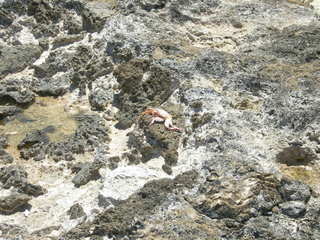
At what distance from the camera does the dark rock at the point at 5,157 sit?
45.5ft

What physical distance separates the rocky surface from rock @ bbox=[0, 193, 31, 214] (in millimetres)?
23

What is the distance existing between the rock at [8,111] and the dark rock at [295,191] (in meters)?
7.18

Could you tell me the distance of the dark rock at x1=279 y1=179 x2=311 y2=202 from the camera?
11.6 metres

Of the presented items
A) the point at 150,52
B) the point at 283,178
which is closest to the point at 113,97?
the point at 150,52

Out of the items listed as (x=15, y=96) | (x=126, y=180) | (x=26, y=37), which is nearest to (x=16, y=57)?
(x=26, y=37)

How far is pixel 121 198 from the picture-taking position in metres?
12.0

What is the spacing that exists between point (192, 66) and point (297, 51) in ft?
9.28

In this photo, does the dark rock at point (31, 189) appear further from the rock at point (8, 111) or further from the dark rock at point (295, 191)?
the dark rock at point (295, 191)

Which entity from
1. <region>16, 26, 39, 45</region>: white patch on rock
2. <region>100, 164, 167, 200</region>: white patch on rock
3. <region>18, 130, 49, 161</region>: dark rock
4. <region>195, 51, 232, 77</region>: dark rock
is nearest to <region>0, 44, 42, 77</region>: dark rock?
<region>16, 26, 39, 45</region>: white patch on rock

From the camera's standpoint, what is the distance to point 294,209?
449 inches

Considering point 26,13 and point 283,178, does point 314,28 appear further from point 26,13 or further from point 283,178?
point 26,13

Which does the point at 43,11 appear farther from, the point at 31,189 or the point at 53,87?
the point at 31,189

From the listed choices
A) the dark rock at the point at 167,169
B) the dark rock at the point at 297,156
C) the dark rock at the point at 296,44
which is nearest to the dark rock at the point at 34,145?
the dark rock at the point at 167,169

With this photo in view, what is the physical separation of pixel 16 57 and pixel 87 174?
589 centimetres
